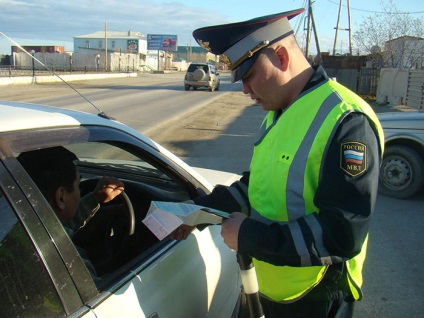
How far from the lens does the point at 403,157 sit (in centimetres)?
597

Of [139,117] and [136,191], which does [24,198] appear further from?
[139,117]

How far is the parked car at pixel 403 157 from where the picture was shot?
233 inches

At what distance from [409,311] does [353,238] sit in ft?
7.62

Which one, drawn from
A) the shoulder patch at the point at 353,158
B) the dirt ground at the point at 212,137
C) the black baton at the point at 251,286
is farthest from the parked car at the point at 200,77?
the shoulder patch at the point at 353,158

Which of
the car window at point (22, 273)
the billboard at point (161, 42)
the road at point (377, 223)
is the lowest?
the road at point (377, 223)

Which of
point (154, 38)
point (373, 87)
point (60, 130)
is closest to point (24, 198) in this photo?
point (60, 130)

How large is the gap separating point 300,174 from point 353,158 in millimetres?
195

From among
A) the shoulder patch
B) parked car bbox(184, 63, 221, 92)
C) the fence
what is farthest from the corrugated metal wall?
the shoulder patch

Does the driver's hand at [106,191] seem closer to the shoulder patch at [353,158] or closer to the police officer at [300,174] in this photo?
the police officer at [300,174]

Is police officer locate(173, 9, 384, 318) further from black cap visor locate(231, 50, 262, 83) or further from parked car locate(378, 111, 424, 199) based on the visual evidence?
parked car locate(378, 111, 424, 199)

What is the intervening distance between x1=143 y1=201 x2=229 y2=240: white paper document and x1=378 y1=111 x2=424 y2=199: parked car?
5028 millimetres

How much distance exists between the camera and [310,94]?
1634 mm

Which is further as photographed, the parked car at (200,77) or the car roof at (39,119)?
the parked car at (200,77)

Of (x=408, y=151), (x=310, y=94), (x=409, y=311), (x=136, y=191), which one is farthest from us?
(x=408, y=151)
